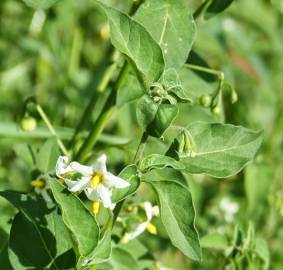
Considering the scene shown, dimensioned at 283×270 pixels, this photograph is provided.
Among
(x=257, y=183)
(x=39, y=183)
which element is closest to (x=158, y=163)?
(x=39, y=183)

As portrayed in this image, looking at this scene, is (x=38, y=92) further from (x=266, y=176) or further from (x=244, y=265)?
(x=244, y=265)

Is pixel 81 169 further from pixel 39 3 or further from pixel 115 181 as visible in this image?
pixel 39 3

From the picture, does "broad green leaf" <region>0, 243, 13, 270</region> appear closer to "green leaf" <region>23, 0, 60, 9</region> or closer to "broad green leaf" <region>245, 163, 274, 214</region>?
"green leaf" <region>23, 0, 60, 9</region>

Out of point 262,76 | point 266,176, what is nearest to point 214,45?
point 262,76

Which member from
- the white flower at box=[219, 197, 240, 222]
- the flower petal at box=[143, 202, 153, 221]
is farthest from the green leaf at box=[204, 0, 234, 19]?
the white flower at box=[219, 197, 240, 222]

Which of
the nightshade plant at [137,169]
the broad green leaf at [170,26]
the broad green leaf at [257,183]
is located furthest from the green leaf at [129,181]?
the broad green leaf at [257,183]
